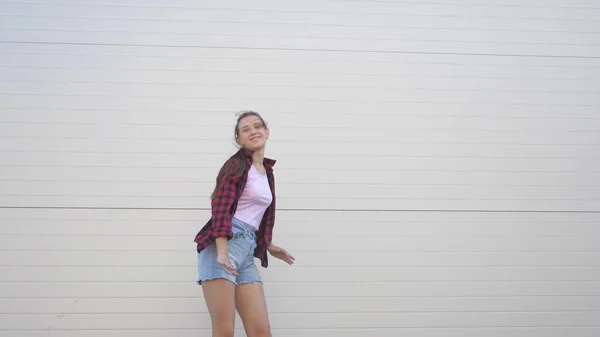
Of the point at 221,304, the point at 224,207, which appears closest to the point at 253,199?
the point at 224,207

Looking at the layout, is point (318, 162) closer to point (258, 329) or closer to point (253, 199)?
point (253, 199)

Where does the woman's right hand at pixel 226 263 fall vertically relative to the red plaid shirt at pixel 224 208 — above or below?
below

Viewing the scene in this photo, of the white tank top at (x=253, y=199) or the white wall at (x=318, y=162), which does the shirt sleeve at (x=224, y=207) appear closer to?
the white tank top at (x=253, y=199)

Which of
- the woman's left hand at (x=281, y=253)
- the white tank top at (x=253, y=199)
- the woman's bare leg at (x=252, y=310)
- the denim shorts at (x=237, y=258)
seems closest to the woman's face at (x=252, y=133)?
the white tank top at (x=253, y=199)

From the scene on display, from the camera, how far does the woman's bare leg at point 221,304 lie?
2.65 m

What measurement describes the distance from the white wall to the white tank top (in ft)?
3.15

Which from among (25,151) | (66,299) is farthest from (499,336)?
(25,151)

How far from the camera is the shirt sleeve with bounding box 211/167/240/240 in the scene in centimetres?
262

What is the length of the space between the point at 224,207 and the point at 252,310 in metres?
0.50

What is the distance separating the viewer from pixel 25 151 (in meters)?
3.77

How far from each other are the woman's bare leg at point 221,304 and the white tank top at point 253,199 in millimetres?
324

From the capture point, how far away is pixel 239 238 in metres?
2.76

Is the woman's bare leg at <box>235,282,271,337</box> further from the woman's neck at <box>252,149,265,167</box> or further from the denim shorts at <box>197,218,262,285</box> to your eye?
the woman's neck at <box>252,149,265,167</box>

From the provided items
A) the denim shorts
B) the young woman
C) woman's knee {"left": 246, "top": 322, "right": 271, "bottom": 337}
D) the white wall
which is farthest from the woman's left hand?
the white wall
